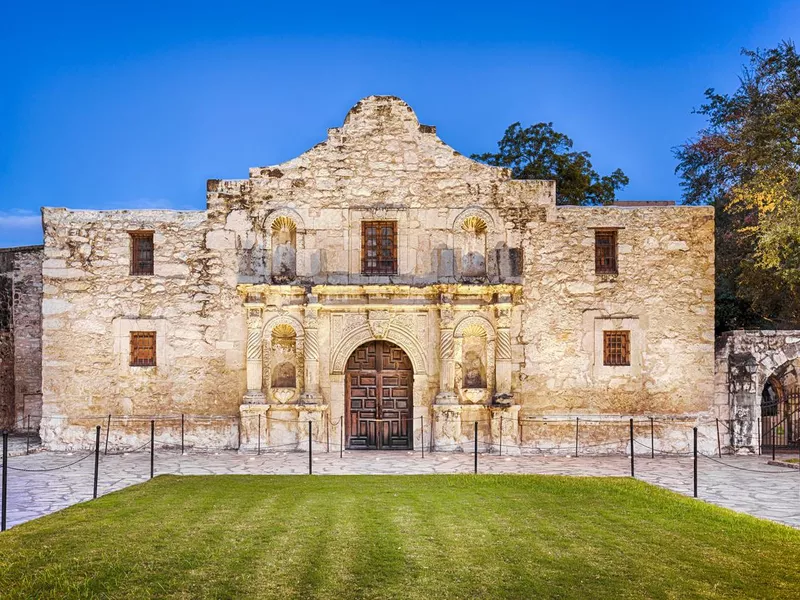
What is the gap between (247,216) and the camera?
1730 cm

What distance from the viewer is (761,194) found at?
610 inches

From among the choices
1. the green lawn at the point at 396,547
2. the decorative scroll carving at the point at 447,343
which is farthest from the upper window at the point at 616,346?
the green lawn at the point at 396,547

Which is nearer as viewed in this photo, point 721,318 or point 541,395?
point 541,395

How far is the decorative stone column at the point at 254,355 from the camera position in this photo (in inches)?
658

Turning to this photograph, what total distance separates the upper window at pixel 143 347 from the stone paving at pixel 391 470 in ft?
6.88

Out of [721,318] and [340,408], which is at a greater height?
[721,318]

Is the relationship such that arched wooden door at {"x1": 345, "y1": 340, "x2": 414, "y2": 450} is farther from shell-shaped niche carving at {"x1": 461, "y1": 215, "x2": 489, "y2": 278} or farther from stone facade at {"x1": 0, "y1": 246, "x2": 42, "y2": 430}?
stone facade at {"x1": 0, "y1": 246, "x2": 42, "y2": 430}

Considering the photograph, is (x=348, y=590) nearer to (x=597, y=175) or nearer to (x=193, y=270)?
(x=193, y=270)

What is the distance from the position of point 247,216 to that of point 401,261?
3.77m

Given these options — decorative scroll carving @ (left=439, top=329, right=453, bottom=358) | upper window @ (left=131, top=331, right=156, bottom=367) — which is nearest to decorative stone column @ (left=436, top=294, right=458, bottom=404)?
decorative scroll carving @ (left=439, top=329, right=453, bottom=358)

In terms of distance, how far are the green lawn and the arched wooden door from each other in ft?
18.0

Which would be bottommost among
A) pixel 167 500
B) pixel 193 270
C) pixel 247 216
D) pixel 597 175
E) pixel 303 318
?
pixel 167 500

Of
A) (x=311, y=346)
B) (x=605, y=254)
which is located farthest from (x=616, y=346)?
(x=311, y=346)

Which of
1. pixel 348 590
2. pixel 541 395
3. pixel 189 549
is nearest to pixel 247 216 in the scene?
pixel 541 395
